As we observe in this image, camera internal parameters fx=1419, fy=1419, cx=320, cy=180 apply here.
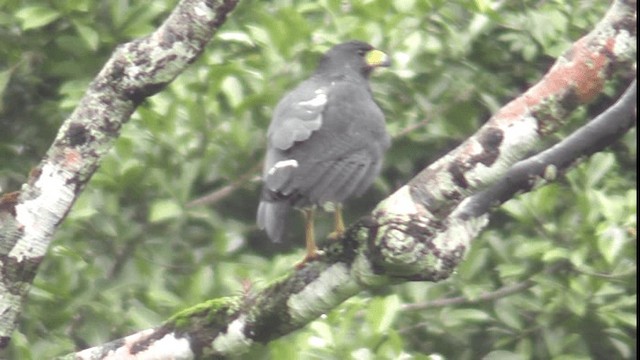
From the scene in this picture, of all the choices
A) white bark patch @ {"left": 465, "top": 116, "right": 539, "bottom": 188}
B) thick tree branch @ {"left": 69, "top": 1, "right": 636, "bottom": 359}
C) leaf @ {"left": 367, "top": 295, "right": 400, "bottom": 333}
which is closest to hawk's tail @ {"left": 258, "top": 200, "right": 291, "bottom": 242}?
leaf @ {"left": 367, "top": 295, "right": 400, "bottom": 333}

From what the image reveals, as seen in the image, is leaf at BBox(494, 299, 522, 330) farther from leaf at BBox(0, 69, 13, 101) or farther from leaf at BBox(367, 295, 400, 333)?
Result: leaf at BBox(0, 69, 13, 101)

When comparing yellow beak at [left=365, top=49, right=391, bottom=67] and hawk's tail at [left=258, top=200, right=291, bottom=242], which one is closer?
hawk's tail at [left=258, top=200, right=291, bottom=242]

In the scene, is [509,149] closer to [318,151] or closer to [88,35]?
[318,151]

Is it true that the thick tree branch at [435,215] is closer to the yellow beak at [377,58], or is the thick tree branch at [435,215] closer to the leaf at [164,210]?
the leaf at [164,210]

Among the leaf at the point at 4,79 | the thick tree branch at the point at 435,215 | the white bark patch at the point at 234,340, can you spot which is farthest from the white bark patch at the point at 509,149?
the leaf at the point at 4,79

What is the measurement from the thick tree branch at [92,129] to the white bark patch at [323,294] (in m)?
0.54

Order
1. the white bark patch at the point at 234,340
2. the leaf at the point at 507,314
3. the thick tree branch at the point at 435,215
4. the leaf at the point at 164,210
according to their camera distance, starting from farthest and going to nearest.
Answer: the leaf at the point at 507,314, the leaf at the point at 164,210, the white bark patch at the point at 234,340, the thick tree branch at the point at 435,215

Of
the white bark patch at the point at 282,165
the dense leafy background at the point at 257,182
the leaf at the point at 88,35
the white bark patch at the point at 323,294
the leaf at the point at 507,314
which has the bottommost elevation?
the leaf at the point at 507,314

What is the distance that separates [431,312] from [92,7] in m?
1.46

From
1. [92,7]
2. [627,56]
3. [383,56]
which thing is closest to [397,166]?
[383,56]

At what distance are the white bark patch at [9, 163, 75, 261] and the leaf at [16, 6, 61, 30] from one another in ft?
4.19

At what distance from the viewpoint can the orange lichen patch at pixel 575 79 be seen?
304 cm

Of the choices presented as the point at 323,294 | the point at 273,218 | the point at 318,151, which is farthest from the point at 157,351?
the point at 318,151

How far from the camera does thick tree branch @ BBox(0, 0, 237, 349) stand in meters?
3.08
